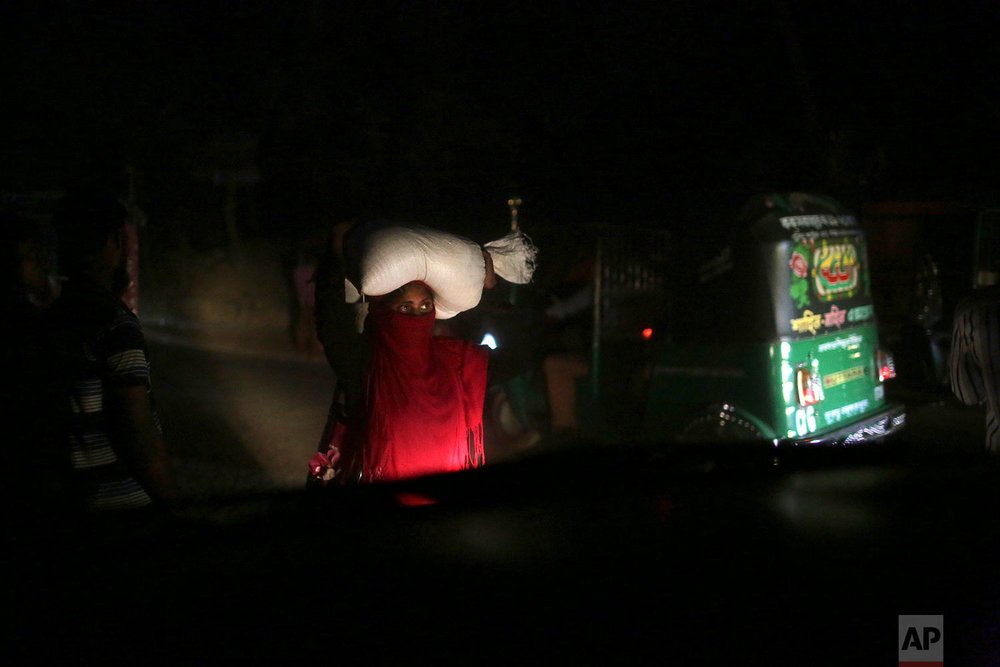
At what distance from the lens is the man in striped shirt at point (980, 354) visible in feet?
11.8

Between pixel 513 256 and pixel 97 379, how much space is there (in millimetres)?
1563

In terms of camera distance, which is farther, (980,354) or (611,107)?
(611,107)

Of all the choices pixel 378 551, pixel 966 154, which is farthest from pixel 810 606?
pixel 966 154

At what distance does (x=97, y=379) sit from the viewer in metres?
2.40

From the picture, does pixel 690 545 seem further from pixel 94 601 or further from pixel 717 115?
pixel 717 115

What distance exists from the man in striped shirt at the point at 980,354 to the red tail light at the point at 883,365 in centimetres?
202

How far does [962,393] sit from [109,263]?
3.41 meters

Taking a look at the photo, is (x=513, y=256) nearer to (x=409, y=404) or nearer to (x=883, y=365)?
(x=409, y=404)

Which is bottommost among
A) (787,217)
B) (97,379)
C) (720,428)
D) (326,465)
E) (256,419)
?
(256,419)

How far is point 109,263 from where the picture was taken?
2.52 metres

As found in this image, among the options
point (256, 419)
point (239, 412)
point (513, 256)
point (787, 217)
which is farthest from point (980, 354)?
point (239, 412)

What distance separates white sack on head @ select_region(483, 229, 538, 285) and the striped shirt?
1361mm

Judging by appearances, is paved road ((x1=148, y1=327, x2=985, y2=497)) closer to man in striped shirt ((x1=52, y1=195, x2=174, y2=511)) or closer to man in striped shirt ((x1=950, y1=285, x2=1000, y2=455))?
man in striped shirt ((x1=950, y1=285, x2=1000, y2=455))

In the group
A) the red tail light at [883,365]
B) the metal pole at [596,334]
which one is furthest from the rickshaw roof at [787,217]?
the metal pole at [596,334]
